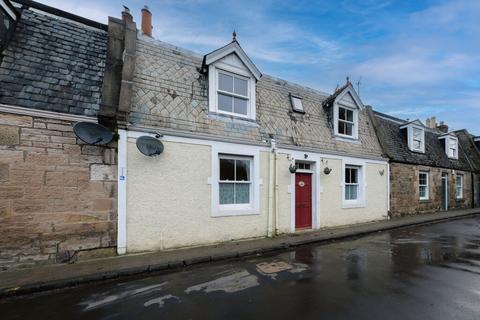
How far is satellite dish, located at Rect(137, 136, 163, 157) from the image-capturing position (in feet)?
23.7

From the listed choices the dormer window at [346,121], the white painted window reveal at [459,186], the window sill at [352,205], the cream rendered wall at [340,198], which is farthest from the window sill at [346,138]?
the white painted window reveal at [459,186]

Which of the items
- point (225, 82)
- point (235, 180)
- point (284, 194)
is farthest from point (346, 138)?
point (225, 82)

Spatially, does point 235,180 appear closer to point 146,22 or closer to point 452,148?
point 146,22

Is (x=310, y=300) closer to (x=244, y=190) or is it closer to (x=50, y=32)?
(x=244, y=190)

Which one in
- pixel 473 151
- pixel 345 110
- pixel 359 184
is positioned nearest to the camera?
pixel 359 184

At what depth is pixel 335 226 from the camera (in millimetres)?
11594

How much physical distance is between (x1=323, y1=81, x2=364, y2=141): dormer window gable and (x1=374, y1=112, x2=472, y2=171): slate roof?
89.0 inches

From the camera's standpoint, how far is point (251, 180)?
31.1 feet

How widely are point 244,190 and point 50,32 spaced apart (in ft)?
24.5

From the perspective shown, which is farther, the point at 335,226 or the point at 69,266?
the point at 335,226

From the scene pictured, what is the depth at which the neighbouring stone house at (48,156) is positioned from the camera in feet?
19.7

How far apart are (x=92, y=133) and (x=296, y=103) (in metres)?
8.30

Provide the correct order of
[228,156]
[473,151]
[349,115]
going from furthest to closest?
[473,151]
[349,115]
[228,156]

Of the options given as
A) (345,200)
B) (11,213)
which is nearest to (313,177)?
(345,200)
